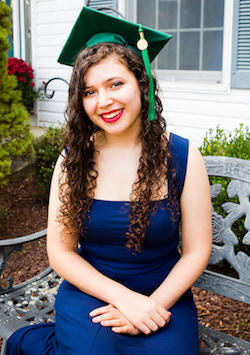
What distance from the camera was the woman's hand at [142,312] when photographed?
1.64 metres

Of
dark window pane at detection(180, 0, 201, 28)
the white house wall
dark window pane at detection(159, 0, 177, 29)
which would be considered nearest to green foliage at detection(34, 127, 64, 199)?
the white house wall

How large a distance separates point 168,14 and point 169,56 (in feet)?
1.58

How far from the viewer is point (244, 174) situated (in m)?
2.09

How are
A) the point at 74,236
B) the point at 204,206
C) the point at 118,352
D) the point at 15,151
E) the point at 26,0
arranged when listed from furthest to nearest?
1. the point at 26,0
2. the point at 15,151
3. the point at 74,236
4. the point at 204,206
5. the point at 118,352

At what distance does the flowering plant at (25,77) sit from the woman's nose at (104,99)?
5.20m

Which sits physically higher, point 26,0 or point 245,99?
point 26,0

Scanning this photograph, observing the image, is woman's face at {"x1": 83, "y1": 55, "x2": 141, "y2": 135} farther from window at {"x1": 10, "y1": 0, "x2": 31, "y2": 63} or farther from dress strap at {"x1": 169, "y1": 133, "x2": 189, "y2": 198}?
window at {"x1": 10, "y1": 0, "x2": 31, "y2": 63}

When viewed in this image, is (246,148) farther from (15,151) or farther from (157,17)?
(157,17)

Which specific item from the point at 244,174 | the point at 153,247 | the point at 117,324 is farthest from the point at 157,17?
the point at 117,324

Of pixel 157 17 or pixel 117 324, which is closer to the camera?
pixel 117 324

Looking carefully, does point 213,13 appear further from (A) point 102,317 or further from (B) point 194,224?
(A) point 102,317

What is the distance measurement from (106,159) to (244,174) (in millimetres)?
637

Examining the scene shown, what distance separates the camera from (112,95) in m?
1.73

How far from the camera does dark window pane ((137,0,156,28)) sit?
5508 mm
